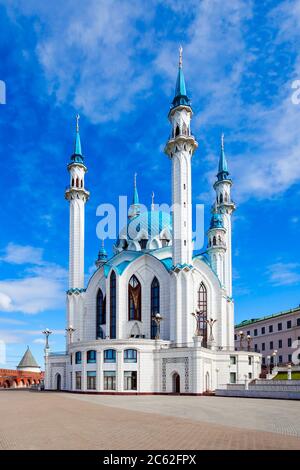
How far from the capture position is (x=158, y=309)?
5578 cm

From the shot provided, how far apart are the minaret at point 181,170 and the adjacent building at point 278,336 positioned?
24763mm

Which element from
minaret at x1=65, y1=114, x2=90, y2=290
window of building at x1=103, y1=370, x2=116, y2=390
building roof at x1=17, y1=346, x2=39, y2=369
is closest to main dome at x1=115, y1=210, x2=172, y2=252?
minaret at x1=65, y1=114, x2=90, y2=290

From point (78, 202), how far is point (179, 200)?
17.4 meters

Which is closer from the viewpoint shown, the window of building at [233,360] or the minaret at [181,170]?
the minaret at [181,170]

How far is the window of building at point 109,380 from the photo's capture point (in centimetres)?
4738

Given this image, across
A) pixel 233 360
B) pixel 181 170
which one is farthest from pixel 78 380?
pixel 181 170

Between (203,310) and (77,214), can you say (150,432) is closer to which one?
(203,310)

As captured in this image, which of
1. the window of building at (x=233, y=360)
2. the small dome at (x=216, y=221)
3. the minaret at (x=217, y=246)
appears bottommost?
the window of building at (x=233, y=360)

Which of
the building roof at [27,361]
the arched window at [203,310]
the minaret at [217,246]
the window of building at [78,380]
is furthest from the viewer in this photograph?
the building roof at [27,361]

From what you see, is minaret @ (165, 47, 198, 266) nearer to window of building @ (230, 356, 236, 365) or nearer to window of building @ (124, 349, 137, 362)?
window of building @ (124, 349, 137, 362)

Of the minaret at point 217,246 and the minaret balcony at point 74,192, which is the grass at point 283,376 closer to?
the minaret at point 217,246

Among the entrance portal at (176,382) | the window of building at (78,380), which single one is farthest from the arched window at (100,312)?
the entrance portal at (176,382)
